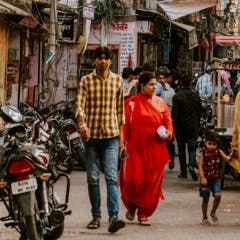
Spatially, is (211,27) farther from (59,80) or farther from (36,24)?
(36,24)

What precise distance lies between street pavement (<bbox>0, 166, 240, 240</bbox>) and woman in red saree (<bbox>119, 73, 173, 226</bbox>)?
0.27 m

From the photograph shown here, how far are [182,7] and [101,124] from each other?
18.6 m

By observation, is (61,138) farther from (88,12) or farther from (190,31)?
(190,31)

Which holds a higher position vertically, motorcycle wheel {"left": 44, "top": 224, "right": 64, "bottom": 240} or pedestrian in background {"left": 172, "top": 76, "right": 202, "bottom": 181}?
pedestrian in background {"left": 172, "top": 76, "right": 202, "bottom": 181}

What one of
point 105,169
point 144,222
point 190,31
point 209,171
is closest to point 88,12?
point 190,31

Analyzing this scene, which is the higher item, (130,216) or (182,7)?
(182,7)

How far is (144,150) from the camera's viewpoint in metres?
9.55

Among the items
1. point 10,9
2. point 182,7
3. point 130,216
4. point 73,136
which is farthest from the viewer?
point 182,7

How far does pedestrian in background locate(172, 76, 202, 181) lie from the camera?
46.9 feet

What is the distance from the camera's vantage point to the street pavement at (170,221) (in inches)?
339

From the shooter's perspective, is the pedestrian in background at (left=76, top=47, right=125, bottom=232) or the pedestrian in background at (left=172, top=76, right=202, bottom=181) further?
the pedestrian in background at (left=172, top=76, right=202, bottom=181)

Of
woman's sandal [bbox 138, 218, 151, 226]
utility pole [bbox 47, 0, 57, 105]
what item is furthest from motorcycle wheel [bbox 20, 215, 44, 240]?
utility pole [bbox 47, 0, 57, 105]

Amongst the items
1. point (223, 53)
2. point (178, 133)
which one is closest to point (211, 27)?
point (223, 53)

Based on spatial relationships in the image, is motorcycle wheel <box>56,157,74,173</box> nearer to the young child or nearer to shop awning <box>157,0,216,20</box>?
the young child
